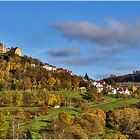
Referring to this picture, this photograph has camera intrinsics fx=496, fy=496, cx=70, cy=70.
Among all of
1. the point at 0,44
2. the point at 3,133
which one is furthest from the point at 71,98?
the point at 0,44

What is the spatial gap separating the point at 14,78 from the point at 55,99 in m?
11.7

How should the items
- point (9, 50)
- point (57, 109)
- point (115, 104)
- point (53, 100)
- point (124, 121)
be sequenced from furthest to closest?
1. point (9, 50)
2. point (115, 104)
3. point (53, 100)
4. point (57, 109)
5. point (124, 121)

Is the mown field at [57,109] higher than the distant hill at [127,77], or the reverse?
the distant hill at [127,77]

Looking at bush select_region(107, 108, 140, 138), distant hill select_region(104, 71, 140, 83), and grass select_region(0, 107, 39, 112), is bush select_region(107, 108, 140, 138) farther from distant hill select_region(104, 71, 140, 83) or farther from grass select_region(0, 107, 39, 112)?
distant hill select_region(104, 71, 140, 83)

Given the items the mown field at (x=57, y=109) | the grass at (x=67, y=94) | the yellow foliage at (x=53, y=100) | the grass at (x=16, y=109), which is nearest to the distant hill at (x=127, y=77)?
the mown field at (x=57, y=109)

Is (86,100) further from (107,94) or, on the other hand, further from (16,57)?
(16,57)

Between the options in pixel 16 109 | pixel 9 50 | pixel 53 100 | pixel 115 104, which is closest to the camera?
pixel 16 109

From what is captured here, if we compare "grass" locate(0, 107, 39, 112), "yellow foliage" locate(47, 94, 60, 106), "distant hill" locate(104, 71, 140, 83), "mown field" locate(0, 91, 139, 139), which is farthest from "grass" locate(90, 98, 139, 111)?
"distant hill" locate(104, 71, 140, 83)

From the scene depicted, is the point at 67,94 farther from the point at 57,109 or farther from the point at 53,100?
the point at 57,109

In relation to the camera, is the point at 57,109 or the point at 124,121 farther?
the point at 57,109

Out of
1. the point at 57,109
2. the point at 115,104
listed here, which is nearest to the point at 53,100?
the point at 57,109

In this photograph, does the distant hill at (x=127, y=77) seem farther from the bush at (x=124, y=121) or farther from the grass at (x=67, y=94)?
the bush at (x=124, y=121)

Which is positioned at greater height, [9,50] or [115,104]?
[9,50]

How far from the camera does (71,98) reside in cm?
7444
